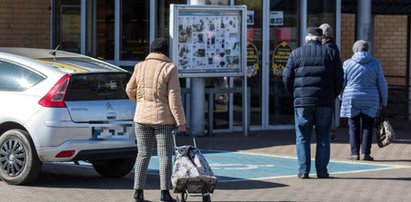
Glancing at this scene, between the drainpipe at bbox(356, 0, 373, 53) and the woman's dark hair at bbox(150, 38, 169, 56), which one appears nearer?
the woman's dark hair at bbox(150, 38, 169, 56)

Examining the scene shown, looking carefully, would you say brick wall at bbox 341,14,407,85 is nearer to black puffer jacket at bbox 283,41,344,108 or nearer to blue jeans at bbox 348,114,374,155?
blue jeans at bbox 348,114,374,155

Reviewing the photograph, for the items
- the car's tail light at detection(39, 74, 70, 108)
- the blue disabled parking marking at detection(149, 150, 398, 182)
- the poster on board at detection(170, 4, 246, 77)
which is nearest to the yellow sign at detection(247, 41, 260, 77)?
the poster on board at detection(170, 4, 246, 77)

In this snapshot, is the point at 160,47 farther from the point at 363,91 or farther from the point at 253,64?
the point at 253,64

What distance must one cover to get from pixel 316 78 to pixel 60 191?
3238mm

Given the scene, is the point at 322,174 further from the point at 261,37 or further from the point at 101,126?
the point at 261,37

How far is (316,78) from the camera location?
1010cm

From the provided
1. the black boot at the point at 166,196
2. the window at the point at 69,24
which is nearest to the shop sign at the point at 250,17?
the window at the point at 69,24

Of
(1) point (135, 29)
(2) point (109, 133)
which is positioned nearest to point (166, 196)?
(2) point (109, 133)

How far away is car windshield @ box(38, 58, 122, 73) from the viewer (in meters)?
9.59

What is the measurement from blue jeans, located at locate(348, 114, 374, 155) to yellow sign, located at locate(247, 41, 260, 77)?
413 centimetres

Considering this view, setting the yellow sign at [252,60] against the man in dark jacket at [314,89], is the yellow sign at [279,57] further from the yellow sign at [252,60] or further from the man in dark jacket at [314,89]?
the man in dark jacket at [314,89]

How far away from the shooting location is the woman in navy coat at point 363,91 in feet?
38.7

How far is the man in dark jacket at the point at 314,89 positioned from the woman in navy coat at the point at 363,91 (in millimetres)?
1638

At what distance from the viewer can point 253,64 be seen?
15.9 meters
